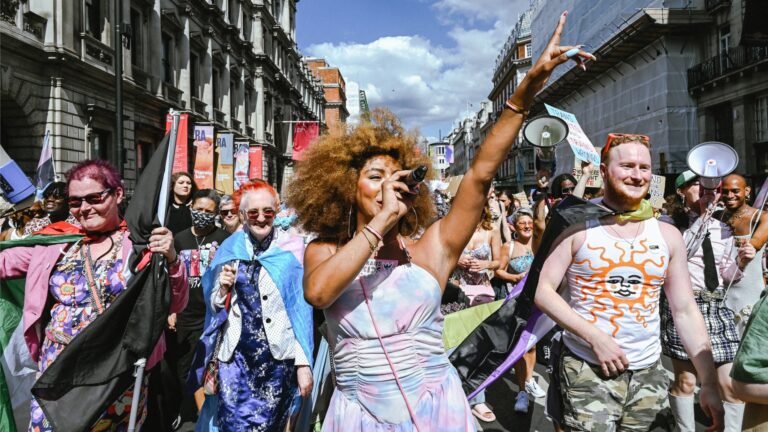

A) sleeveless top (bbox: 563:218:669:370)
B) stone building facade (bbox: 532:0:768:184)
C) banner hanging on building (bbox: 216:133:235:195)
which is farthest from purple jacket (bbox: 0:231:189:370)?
banner hanging on building (bbox: 216:133:235:195)

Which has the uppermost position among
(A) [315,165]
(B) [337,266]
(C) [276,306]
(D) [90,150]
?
(D) [90,150]

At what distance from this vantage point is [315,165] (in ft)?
7.59

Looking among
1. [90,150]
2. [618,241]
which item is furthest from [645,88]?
[618,241]

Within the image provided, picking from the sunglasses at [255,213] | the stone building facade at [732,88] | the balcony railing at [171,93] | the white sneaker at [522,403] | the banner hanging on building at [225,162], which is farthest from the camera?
the balcony railing at [171,93]

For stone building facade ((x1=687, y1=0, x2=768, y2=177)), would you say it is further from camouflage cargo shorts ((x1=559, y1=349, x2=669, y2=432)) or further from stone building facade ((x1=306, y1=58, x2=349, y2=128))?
stone building facade ((x1=306, y1=58, x2=349, y2=128))

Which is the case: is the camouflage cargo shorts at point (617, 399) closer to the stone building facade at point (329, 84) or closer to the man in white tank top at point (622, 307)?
the man in white tank top at point (622, 307)

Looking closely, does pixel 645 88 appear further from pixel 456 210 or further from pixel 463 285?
pixel 456 210

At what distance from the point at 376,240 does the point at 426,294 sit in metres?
0.33

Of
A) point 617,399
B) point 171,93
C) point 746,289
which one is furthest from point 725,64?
point 617,399

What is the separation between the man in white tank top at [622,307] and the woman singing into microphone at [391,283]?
92cm

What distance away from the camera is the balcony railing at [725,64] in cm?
1929

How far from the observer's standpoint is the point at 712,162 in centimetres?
406

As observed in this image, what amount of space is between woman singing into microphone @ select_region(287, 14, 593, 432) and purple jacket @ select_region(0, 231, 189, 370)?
132cm

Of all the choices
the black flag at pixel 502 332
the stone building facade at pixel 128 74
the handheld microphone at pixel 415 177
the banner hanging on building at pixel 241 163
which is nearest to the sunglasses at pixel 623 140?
the black flag at pixel 502 332
